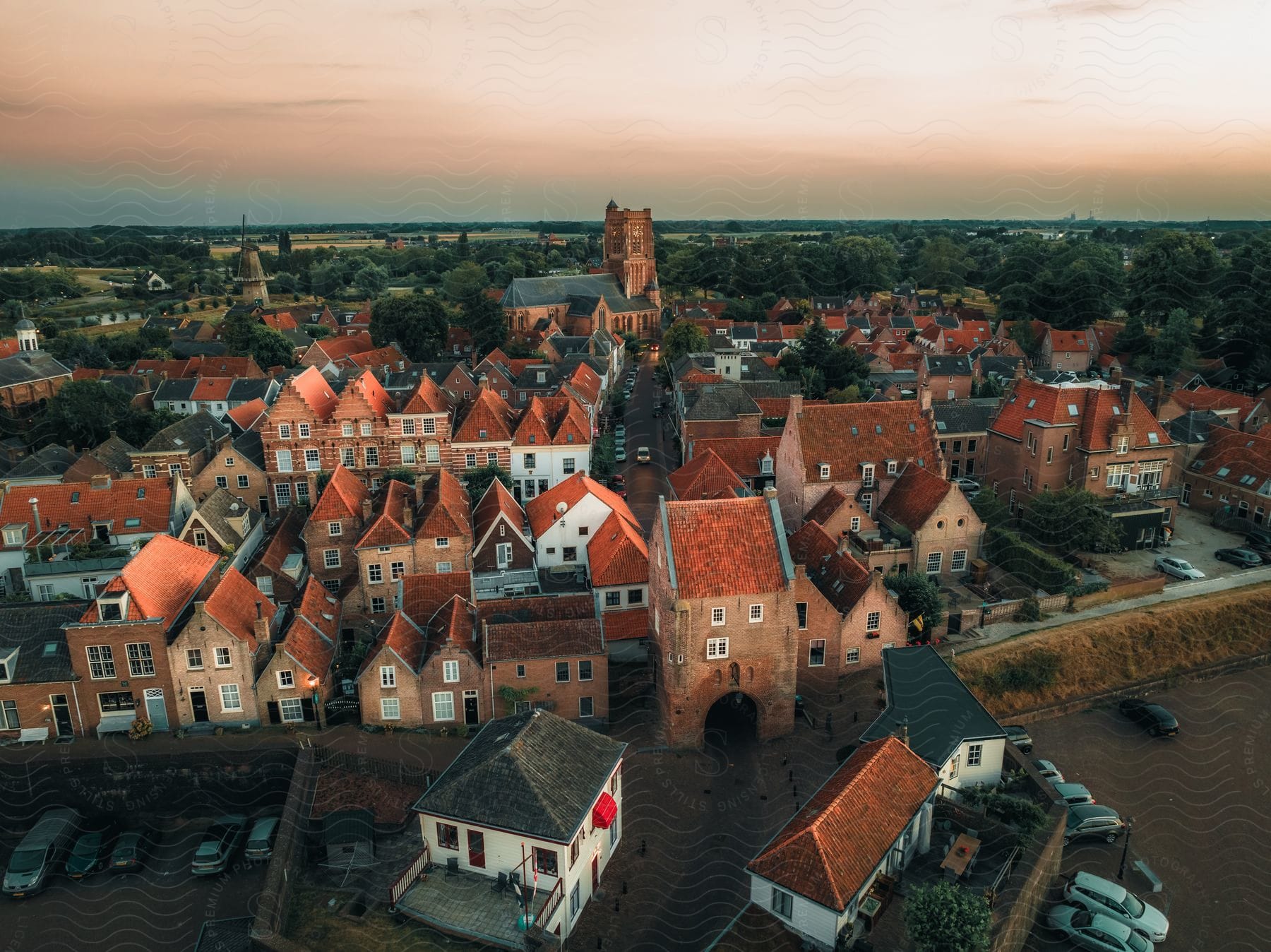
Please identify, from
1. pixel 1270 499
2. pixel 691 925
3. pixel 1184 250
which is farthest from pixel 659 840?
pixel 1184 250

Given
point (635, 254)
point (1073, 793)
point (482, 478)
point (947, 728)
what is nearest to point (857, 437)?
point (947, 728)

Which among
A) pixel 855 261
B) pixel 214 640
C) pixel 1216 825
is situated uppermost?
pixel 855 261

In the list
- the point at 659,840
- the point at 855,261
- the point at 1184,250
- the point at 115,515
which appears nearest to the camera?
the point at 659,840

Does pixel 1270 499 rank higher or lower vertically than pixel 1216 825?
higher

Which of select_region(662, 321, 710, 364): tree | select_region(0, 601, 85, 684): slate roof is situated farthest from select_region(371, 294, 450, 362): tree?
select_region(0, 601, 85, 684): slate roof

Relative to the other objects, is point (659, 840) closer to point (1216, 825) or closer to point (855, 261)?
point (1216, 825)

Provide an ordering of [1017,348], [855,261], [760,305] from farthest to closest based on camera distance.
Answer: [855,261] < [760,305] < [1017,348]

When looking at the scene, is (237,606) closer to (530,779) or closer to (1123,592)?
(530,779)

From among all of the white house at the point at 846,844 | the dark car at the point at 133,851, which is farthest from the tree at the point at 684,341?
the dark car at the point at 133,851

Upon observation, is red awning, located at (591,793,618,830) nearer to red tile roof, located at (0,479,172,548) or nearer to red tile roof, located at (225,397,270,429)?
red tile roof, located at (0,479,172,548)
